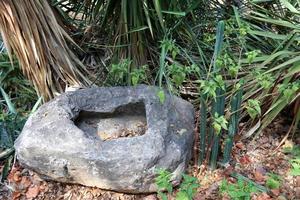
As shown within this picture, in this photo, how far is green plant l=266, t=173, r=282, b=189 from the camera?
177 cm

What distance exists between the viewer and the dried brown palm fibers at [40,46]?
2.09 meters

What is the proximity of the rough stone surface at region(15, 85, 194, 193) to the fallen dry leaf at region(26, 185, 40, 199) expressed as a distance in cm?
13

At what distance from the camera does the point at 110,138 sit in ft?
6.66

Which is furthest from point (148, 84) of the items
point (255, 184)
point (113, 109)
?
point (255, 184)

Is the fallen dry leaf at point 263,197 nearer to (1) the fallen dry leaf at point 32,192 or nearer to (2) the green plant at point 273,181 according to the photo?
(2) the green plant at point 273,181

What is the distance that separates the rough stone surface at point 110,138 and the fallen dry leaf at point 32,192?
0.13m

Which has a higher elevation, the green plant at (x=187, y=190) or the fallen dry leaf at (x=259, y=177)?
the green plant at (x=187, y=190)

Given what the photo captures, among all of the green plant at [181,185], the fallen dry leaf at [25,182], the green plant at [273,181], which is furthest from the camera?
the fallen dry leaf at [25,182]

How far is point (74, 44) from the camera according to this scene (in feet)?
7.85

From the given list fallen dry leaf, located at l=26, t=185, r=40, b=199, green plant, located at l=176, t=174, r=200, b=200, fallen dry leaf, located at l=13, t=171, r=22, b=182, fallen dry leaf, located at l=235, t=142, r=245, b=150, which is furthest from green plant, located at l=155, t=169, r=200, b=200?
fallen dry leaf, located at l=13, t=171, r=22, b=182

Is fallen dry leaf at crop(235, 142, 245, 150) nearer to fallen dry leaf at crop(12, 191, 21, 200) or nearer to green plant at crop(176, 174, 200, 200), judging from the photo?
green plant at crop(176, 174, 200, 200)

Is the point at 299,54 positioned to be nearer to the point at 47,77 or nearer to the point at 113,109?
the point at 113,109

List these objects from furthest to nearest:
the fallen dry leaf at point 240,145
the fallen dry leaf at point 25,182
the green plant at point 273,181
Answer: the fallen dry leaf at point 240,145 → the fallen dry leaf at point 25,182 → the green plant at point 273,181

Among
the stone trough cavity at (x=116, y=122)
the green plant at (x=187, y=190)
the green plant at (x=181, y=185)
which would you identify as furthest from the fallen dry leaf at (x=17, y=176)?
the green plant at (x=187, y=190)
